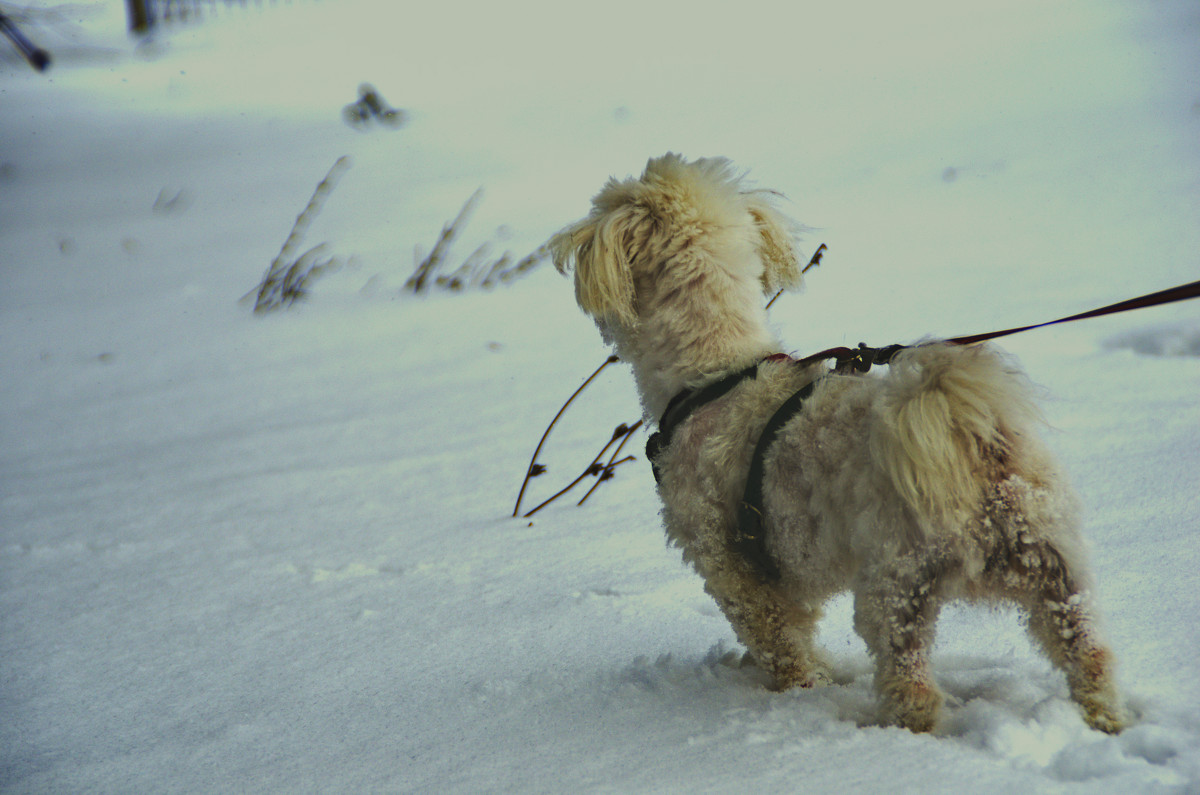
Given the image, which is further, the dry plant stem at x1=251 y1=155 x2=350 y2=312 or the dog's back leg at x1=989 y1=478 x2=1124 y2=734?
the dry plant stem at x1=251 y1=155 x2=350 y2=312

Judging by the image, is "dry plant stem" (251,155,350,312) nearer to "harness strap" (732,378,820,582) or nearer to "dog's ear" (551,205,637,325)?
"dog's ear" (551,205,637,325)

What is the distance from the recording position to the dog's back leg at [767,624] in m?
2.05

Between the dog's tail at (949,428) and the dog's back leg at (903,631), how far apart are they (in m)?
0.15

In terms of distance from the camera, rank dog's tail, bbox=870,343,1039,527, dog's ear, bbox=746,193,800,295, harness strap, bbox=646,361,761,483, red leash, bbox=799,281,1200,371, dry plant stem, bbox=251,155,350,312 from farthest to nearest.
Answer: dry plant stem, bbox=251,155,350,312, dog's ear, bbox=746,193,800,295, harness strap, bbox=646,361,761,483, red leash, bbox=799,281,1200,371, dog's tail, bbox=870,343,1039,527

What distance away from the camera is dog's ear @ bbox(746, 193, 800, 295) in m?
2.38

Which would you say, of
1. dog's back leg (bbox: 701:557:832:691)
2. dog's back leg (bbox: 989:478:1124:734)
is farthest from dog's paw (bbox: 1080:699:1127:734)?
dog's back leg (bbox: 701:557:832:691)

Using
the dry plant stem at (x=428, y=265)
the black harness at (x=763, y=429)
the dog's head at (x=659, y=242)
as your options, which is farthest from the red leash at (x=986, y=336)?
the dry plant stem at (x=428, y=265)

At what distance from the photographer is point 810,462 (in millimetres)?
1799

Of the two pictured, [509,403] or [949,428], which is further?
[509,403]

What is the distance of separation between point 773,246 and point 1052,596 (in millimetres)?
1209

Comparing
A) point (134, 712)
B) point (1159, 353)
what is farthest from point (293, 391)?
point (1159, 353)

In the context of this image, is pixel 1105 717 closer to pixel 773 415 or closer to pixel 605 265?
pixel 773 415

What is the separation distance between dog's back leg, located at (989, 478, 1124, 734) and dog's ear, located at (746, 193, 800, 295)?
104 centimetres

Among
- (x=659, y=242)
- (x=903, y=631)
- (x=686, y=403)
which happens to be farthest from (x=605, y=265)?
(x=903, y=631)
